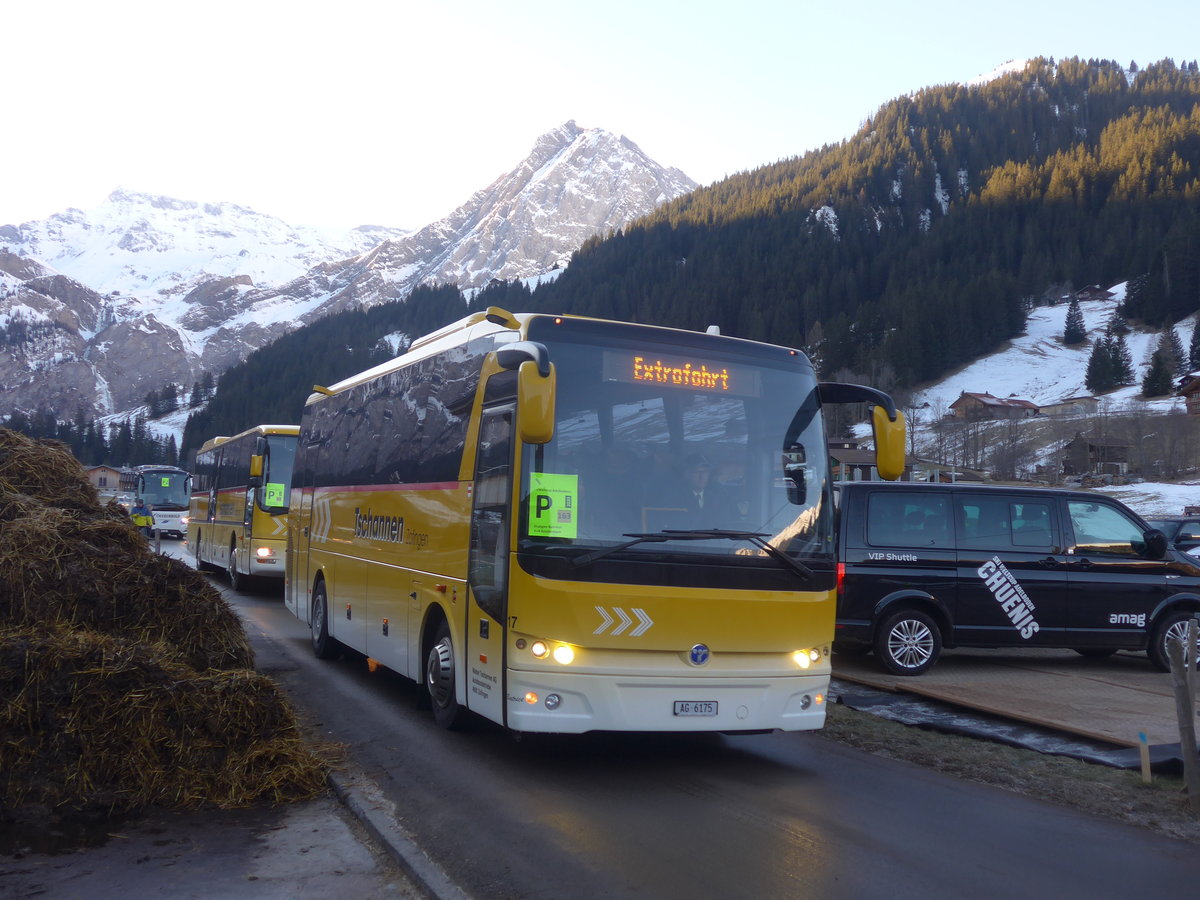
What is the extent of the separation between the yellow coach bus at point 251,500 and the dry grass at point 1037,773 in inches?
498

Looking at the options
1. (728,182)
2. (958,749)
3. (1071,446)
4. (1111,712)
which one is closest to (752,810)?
(958,749)

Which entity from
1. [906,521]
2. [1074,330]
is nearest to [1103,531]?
[906,521]

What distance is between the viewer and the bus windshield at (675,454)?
22.1 ft

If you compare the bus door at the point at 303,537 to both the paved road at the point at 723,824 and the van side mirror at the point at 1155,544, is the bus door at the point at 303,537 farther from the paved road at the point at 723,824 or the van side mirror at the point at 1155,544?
the van side mirror at the point at 1155,544

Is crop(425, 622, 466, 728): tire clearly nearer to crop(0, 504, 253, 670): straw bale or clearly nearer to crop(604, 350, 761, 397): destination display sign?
crop(0, 504, 253, 670): straw bale

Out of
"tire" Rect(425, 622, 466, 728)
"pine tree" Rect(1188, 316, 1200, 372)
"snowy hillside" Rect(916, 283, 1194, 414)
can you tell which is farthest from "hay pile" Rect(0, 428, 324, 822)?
"pine tree" Rect(1188, 316, 1200, 372)

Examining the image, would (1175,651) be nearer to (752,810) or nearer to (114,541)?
(752,810)

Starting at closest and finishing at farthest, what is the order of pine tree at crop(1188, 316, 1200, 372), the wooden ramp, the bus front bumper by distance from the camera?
1. the bus front bumper
2. the wooden ramp
3. pine tree at crop(1188, 316, 1200, 372)

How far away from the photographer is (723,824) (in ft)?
19.3

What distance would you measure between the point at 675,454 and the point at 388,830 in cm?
300

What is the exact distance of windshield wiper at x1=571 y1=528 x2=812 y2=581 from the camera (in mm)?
6637

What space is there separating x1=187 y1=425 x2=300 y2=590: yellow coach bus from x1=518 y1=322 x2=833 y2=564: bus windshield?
12.5m

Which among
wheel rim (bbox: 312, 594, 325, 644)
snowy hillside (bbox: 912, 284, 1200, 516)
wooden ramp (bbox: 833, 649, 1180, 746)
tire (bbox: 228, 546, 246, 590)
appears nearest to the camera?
wooden ramp (bbox: 833, 649, 1180, 746)

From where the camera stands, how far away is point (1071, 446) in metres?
62.5
